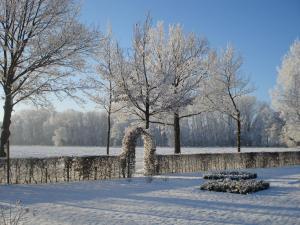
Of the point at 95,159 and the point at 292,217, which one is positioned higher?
the point at 95,159

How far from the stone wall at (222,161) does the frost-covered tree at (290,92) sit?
5713 millimetres

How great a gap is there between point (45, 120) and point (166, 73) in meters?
96.5

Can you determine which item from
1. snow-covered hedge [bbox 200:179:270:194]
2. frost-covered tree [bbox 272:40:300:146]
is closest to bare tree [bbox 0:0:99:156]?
snow-covered hedge [bbox 200:179:270:194]

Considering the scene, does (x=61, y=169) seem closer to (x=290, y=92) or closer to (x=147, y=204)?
(x=147, y=204)

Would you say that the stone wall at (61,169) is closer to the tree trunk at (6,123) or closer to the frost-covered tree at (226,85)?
the tree trunk at (6,123)

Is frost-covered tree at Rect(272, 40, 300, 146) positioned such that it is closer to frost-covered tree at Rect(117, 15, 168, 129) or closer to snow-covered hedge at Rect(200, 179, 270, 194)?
frost-covered tree at Rect(117, 15, 168, 129)

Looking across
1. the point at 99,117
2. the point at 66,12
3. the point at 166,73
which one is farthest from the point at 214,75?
the point at 99,117

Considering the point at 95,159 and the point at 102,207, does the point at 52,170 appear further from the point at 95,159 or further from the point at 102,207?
the point at 102,207

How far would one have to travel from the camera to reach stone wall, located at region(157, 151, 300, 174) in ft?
63.4

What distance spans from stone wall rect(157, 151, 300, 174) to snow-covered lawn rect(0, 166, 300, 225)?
4.59 meters

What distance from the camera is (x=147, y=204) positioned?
1028cm

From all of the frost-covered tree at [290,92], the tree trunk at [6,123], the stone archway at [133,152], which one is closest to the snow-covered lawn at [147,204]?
the stone archway at [133,152]

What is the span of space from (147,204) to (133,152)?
278 inches

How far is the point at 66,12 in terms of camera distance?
18.2 m
